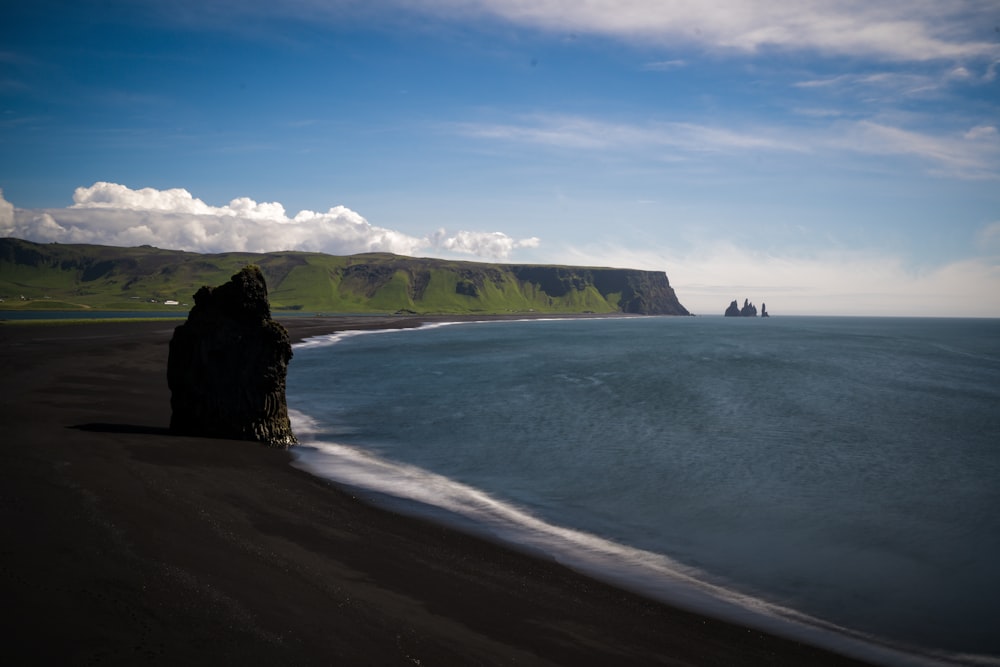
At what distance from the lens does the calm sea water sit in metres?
14.9

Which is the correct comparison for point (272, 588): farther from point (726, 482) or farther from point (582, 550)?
point (726, 482)

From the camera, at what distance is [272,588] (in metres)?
12.0

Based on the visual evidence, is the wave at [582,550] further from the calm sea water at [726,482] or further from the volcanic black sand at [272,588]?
the volcanic black sand at [272,588]

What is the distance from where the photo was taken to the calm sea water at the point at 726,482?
14.9 m

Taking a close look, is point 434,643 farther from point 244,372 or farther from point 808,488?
point 808,488

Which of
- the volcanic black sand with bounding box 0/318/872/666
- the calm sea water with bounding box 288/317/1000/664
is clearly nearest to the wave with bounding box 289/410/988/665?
the calm sea water with bounding box 288/317/1000/664

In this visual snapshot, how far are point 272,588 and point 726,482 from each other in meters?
19.8

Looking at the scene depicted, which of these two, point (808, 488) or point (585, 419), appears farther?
point (585, 419)

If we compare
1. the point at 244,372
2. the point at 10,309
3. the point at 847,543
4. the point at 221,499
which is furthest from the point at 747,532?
the point at 10,309

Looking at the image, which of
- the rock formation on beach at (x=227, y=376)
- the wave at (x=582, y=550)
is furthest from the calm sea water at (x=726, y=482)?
the rock formation on beach at (x=227, y=376)

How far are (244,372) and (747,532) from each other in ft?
65.5

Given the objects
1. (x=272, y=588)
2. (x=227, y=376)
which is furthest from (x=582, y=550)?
(x=227, y=376)

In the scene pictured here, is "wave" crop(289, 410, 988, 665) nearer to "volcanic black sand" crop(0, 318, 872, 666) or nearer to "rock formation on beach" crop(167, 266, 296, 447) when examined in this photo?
"volcanic black sand" crop(0, 318, 872, 666)

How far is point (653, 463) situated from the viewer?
29125mm
